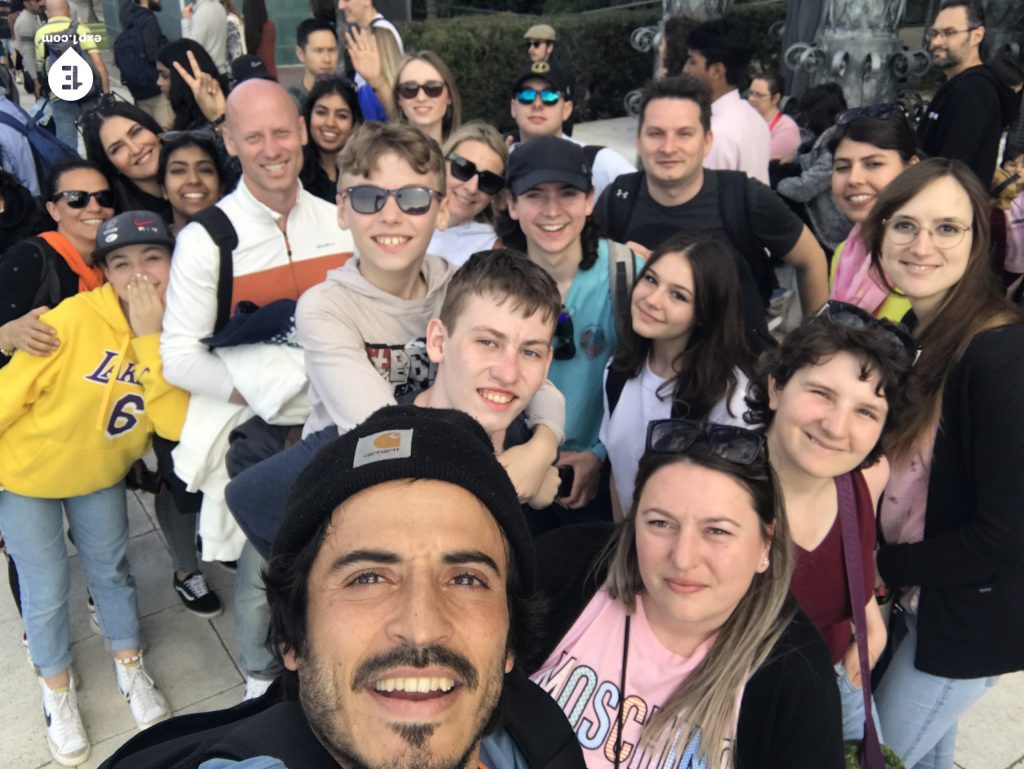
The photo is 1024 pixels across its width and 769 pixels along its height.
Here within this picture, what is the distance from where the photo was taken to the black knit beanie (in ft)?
4.17

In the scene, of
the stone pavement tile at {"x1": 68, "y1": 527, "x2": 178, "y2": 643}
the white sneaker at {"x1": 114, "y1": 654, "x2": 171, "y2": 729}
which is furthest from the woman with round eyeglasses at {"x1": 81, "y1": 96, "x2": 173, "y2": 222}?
the white sneaker at {"x1": 114, "y1": 654, "x2": 171, "y2": 729}

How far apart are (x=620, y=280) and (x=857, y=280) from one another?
0.86 metres

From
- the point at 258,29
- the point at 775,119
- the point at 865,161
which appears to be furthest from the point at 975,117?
the point at 258,29

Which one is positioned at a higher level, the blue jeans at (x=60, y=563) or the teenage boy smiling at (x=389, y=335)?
the teenage boy smiling at (x=389, y=335)

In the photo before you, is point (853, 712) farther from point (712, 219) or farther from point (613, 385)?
point (712, 219)

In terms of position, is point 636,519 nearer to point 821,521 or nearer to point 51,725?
point 821,521

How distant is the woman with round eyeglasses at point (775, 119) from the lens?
5898mm

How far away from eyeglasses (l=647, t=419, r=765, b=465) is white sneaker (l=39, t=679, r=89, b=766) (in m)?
2.53

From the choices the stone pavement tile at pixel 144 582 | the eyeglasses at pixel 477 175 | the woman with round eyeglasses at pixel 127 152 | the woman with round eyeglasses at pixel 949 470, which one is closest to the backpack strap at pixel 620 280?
the eyeglasses at pixel 477 175

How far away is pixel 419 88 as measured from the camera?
162 inches

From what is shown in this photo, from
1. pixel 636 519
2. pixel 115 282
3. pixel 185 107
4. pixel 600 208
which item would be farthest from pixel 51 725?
pixel 185 107

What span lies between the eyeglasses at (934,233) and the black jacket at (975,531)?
37 centimetres

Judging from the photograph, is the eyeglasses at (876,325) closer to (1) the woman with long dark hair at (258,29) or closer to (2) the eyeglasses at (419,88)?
(2) the eyeglasses at (419,88)

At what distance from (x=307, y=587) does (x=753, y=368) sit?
1.78 m
